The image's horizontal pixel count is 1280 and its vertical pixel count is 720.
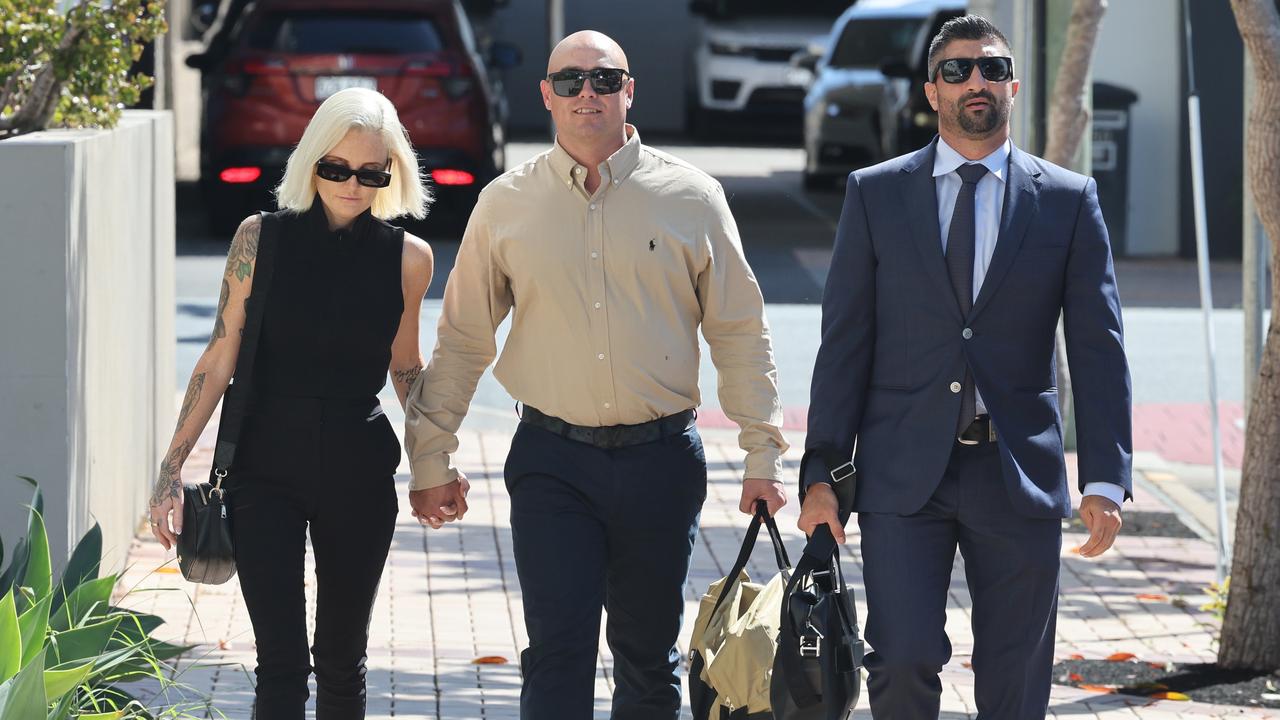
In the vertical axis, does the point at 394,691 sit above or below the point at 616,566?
below

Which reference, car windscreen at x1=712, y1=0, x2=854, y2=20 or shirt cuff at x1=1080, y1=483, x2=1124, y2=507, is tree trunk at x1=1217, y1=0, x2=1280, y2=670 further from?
car windscreen at x1=712, y1=0, x2=854, y2=20

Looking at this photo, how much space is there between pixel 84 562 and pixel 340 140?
4.26ft

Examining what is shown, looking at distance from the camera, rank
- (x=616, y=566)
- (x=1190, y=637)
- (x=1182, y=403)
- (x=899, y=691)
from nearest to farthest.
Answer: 1. (x=899, y=691)
2. (x=616, y=566)
3. (x=1190, y=637)
4. (x=1182, y=403)

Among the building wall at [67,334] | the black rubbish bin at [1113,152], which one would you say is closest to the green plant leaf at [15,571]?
the building wall at [67,334]

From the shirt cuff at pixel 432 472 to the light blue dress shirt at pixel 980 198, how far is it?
1.21m

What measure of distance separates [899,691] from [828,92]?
687 inches

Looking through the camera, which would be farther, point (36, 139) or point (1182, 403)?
point (1182, 403)

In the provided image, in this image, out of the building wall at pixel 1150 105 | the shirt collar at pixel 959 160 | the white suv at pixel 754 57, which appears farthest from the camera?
the white suv at pixel 754 57

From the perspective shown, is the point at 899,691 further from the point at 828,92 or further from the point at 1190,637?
the point at 828,92

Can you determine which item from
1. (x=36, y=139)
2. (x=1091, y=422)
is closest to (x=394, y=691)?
(x=36, y=139)

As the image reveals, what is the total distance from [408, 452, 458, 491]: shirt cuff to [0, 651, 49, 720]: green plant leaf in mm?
1225

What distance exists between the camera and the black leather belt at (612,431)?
4637 millimetres

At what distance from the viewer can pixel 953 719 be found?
5863mm

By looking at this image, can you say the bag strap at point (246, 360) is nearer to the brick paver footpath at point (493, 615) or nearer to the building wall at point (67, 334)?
the brick paver footpath at point (493, 615)
